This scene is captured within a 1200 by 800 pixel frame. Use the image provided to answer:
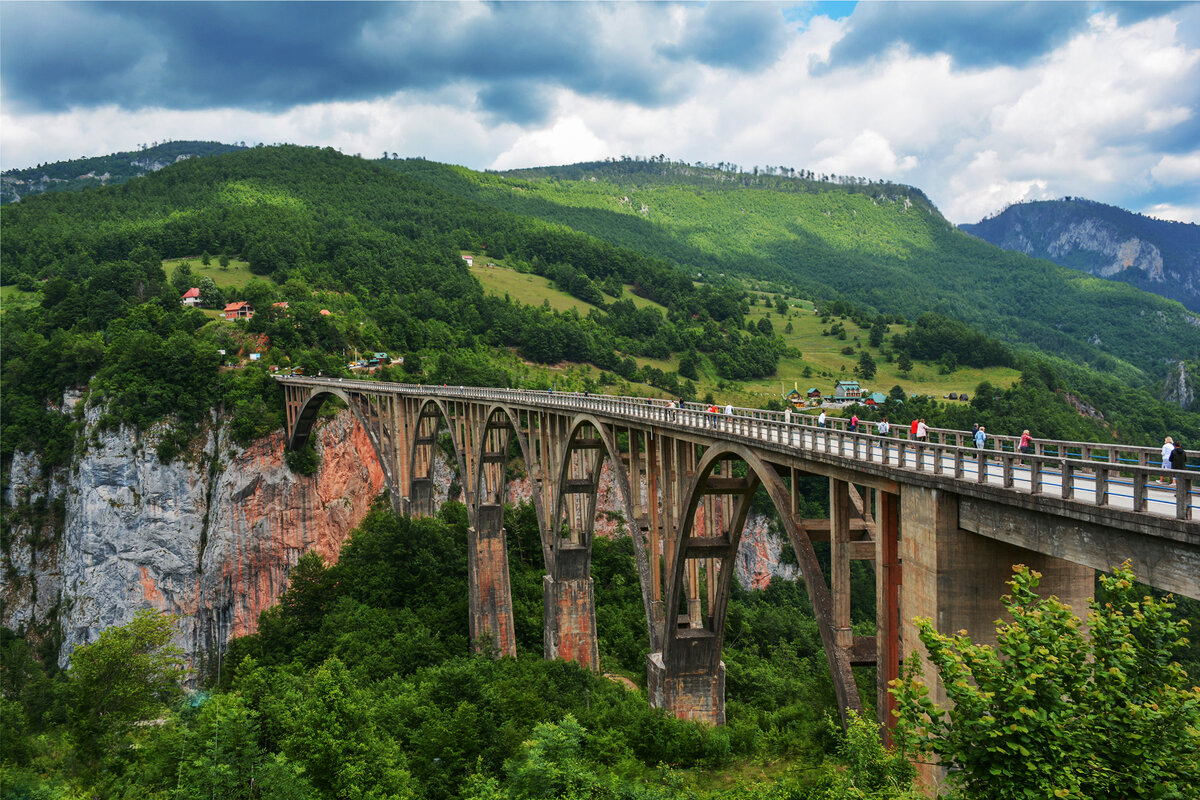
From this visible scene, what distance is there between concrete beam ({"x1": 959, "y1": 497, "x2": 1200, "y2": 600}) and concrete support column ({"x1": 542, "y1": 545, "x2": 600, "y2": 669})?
97.4 ft

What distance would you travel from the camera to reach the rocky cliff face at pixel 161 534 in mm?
70125

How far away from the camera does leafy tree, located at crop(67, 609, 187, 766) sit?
2809 cm

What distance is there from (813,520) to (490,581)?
1325 inches

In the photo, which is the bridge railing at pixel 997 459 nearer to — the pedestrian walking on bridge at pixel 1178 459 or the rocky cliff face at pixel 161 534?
the pedestrian walking on bridge at pixel 1178 459

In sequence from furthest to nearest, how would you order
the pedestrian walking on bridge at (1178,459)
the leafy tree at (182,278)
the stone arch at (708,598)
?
the leafy tree at (182,278) → the stone arch at (708,598) → the pedestrian walking on bridge at (1178,459)

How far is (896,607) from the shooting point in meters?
16.2

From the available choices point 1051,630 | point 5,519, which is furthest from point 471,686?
point 5,519

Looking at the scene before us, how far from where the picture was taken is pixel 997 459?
14.3 m

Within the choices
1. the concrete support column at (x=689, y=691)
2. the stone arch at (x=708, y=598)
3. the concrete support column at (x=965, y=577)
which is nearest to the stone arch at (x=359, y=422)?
the concrete support column at (x=689, y=691)

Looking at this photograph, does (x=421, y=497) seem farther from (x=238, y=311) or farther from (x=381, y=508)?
(x=238, y=311)

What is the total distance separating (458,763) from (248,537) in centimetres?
5485

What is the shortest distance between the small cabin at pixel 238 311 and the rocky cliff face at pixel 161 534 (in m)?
28.1

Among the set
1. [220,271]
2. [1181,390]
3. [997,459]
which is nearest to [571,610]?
[997,459]

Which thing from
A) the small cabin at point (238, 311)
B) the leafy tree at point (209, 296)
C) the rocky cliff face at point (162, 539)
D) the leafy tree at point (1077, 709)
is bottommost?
the rocky cliff face at point (162, 539)
